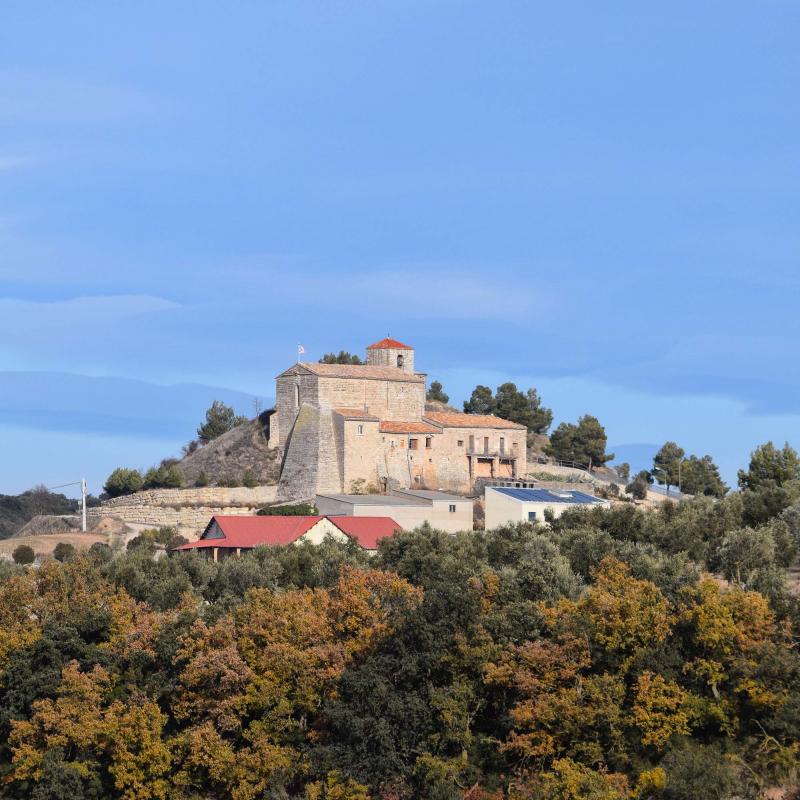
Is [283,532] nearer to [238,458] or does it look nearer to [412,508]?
[412,508]

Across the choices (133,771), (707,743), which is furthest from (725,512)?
(133,771)

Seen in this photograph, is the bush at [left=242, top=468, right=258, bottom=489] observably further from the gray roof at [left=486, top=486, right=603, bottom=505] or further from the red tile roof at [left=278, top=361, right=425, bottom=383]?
the gray roof at [left=486, top=486, right=603, bottom=505]

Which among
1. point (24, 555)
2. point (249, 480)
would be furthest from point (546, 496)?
point (24, 555)

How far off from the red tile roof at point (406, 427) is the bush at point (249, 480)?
742 centimetres

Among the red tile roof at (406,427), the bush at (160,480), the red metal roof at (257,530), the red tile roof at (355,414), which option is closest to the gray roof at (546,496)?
the red tile roof at (406,427)

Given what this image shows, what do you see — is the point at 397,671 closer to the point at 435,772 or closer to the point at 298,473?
the point at 435,772

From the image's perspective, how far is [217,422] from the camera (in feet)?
320

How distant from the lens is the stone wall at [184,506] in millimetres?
71750

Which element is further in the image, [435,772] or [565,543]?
[565,543]

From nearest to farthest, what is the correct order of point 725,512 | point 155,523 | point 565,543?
point 565,543
point 725,512
point 155,523

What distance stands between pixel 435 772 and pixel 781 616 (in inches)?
383

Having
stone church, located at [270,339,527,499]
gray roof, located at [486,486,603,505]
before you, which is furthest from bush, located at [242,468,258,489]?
gray roof, located at [486,486,603,505]

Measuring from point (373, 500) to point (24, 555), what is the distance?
16171mm

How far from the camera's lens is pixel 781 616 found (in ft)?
115
